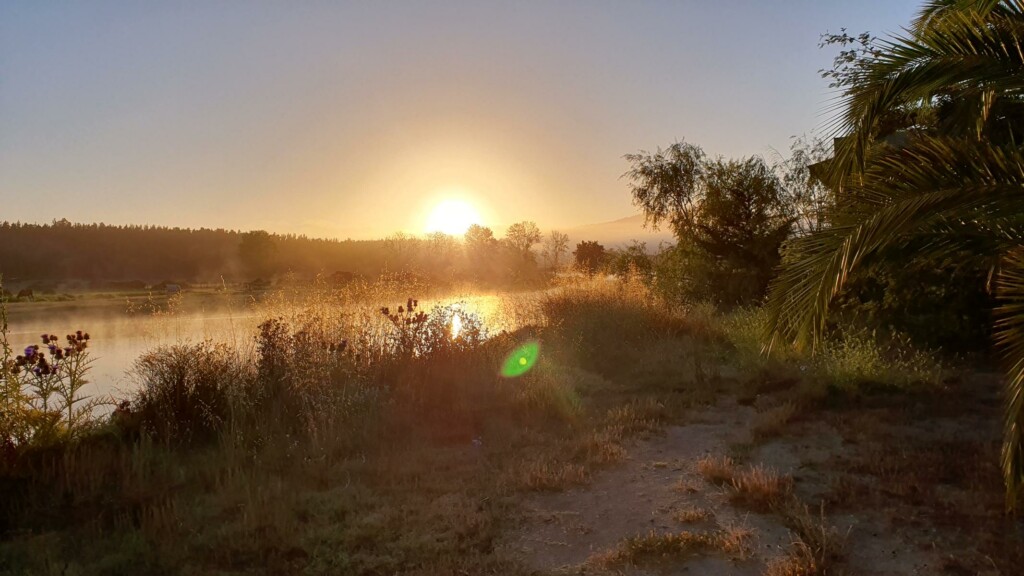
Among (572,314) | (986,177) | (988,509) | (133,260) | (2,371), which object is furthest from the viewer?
(133,260)

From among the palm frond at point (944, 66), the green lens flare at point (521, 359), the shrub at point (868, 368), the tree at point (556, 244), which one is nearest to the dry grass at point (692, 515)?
the palm frond at point (944, 66)

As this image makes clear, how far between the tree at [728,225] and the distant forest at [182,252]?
9375 mm

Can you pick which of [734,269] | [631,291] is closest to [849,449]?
[631,291]

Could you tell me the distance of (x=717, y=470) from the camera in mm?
5340

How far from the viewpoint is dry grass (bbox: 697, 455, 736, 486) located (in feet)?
17.2

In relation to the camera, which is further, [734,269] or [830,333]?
[734,269]

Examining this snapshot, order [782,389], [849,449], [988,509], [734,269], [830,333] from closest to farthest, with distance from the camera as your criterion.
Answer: [988,509], [849,449], [782,389], [830,333], [734,269]

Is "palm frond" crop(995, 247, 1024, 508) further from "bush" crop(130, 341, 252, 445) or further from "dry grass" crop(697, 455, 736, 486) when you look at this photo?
"bush" crop(130, 341, 252, 445)

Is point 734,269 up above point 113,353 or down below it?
above

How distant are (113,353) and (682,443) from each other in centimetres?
1122

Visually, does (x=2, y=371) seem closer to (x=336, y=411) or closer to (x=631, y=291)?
(x=336, y=411)

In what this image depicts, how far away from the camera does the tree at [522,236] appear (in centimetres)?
4059

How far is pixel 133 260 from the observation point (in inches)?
1790

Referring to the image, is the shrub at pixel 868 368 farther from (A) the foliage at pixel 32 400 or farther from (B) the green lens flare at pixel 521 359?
(A) the foliage at pixel 32 400
